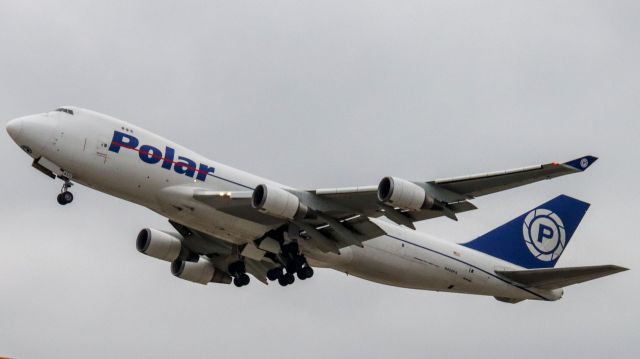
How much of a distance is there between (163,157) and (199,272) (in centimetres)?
911

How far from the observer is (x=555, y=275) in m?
41.2

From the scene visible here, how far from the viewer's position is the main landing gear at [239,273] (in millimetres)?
44062

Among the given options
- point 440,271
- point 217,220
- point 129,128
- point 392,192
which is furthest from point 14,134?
point 440,271

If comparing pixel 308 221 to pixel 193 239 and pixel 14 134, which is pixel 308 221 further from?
pixel 14 134

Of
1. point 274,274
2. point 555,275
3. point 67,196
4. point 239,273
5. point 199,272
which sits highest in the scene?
point 555,275

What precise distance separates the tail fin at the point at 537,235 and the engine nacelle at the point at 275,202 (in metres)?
10.5

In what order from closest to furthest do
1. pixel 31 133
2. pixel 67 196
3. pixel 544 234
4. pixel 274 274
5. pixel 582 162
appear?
pixel 582 162 < pixel 31 133 < pixel 67 196 < pixel 274 274 < pixel 544 234

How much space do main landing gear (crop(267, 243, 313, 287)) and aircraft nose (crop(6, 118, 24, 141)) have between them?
10369mm

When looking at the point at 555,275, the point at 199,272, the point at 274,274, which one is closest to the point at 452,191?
the point at 555,275

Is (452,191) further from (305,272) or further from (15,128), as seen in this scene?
(15,128)

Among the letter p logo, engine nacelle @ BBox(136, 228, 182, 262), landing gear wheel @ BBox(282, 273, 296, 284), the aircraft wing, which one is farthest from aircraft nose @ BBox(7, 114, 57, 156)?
the letter p logo

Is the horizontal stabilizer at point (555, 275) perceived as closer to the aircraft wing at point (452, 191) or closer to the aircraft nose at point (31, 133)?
the aircraft wing at point (452, 191)

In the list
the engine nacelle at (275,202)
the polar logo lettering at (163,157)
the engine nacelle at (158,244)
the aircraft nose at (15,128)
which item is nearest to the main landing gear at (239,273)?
the engine nacelle at (158,244)

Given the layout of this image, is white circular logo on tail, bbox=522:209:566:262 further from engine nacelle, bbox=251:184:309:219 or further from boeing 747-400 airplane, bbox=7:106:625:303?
engine nacelle, bbox=251:184:309:219
